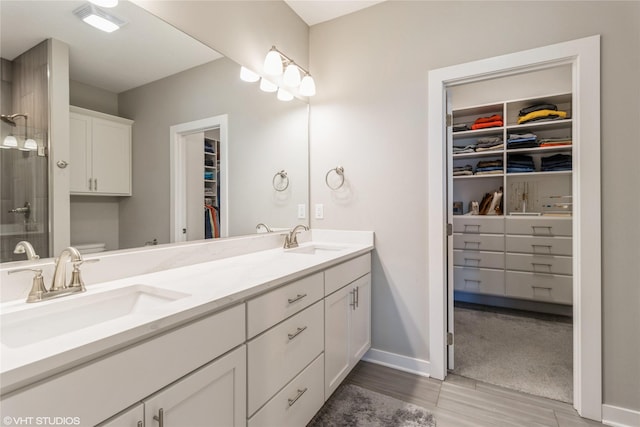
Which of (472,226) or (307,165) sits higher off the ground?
(307,165)

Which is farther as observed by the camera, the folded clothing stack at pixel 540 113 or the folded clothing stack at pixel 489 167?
the folded clothing stack at pixel 489 167

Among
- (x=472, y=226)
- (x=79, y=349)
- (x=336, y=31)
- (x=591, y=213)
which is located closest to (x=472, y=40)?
(x=336, y=31)

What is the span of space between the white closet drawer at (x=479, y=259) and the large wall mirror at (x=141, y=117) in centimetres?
224

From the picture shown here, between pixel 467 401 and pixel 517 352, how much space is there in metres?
0.86

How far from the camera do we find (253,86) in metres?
1.99

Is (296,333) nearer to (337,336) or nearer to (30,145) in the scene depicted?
(337,336)

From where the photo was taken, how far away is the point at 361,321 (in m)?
2.03

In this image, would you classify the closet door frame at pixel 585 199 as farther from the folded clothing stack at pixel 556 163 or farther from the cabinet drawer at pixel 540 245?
the folded clothing stack at pixel 556 163

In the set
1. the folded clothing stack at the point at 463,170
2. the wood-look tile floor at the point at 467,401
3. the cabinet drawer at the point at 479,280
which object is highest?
the folded clothing stack at the point at 463,170

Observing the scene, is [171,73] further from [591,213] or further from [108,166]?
[591,213]

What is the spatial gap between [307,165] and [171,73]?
117cm

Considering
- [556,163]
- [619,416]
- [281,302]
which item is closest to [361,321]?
[281,302]

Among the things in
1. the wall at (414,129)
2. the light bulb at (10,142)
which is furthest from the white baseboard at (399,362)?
the light bulb at (10,142)

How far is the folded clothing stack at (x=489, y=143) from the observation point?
3.24 meters
